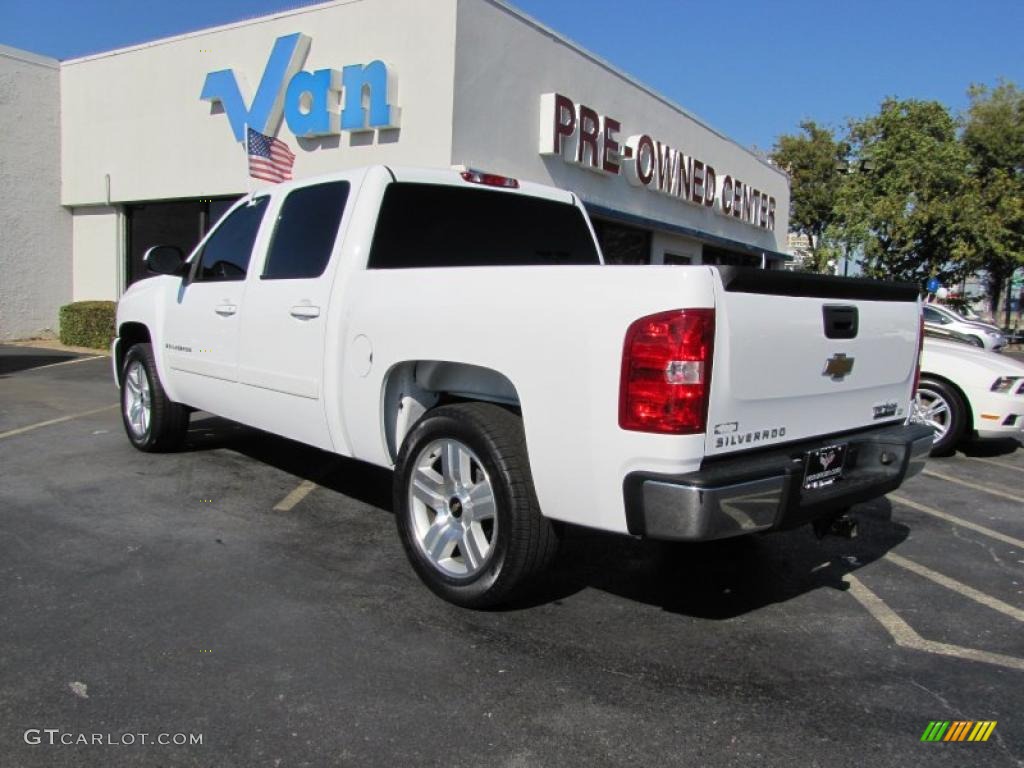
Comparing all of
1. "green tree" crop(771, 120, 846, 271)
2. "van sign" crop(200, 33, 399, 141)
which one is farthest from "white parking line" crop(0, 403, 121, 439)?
"green tree" crop(771, 120, 846, 271)

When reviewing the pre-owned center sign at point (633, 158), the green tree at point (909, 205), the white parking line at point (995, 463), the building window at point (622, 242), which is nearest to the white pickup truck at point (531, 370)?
the white parking line at point (995, 463)

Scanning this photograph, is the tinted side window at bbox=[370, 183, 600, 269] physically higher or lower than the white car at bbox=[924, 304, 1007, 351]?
higher

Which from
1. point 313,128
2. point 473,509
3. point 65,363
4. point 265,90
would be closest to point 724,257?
point 313,128

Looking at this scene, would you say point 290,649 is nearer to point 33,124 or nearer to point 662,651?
point 662,651

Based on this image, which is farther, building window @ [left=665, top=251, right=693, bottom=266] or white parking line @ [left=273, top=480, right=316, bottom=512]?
building window @ [left=665, top=251, right=693, bottom=266]

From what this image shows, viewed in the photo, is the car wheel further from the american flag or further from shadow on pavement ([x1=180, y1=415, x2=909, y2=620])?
the american flag

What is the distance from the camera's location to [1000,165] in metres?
35.5

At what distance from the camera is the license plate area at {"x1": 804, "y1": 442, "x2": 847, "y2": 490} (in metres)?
3.23

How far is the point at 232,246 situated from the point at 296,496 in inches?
66.3

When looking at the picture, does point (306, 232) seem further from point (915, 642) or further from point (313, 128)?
point (313, 128)

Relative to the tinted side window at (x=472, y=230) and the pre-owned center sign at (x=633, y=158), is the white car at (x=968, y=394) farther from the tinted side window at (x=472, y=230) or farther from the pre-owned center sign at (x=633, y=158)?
the pre-owned center sign at (x=633, y=158)

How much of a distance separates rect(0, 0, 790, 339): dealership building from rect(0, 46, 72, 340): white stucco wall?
0.10 ft

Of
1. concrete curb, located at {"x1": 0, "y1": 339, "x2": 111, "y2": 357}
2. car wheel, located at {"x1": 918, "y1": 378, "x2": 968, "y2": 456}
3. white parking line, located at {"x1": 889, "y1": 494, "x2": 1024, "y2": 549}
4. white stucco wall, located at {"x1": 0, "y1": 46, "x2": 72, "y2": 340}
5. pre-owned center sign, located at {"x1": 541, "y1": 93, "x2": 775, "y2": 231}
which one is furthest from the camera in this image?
white stucco wall, located at {"x1": 0, "y1": 46, "x2": 72, "y2": 340}

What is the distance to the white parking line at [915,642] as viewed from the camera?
3.35 meters
